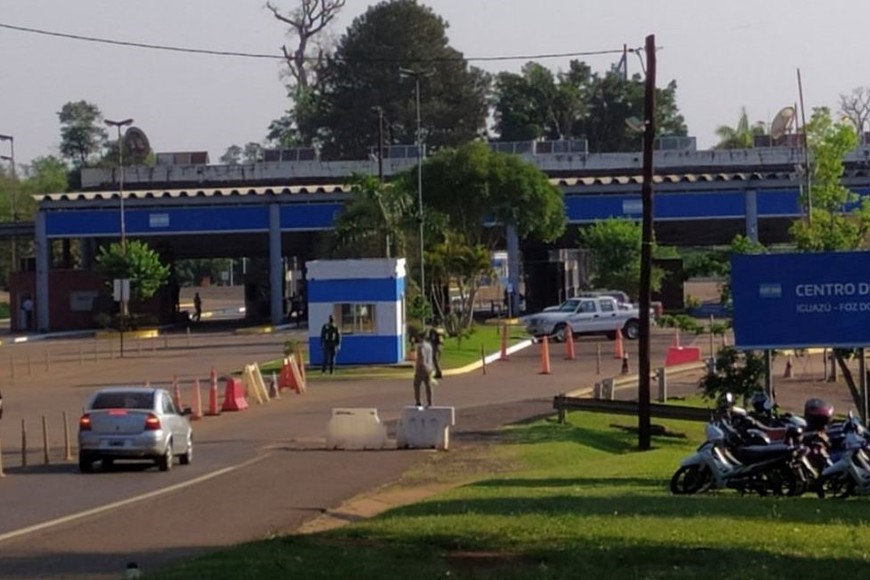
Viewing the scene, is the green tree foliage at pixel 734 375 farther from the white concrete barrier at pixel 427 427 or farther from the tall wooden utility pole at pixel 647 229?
the white concrete barrier at pixel 427 427

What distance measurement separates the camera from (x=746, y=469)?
20609 mm

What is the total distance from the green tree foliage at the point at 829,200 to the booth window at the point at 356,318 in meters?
16.5

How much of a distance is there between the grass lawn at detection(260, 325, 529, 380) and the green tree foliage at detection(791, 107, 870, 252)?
15748mm

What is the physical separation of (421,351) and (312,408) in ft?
16.7

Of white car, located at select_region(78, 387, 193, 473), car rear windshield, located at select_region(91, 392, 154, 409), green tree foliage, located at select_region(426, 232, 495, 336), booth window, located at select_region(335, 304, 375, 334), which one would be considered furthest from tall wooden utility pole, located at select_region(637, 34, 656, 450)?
green tree foliage, located at select_region(426, 232, 495, 336)

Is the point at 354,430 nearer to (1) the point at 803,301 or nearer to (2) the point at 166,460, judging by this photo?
(2) the point at 166,460

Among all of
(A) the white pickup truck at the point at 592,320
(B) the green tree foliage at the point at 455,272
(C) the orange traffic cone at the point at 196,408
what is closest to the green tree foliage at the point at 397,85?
(B) the green tree foliage at the point at 455,272

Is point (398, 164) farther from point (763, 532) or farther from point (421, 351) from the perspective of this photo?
point (763, 532)

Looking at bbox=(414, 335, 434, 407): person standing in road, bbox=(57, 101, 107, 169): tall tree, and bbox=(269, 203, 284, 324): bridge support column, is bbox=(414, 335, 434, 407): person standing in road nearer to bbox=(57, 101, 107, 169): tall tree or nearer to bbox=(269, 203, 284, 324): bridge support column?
bbox=(269, 203, 284, 324): bridge support column

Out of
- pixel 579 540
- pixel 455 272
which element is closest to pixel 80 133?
pixel 455 272

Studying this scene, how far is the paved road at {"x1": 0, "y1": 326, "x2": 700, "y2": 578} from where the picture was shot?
17094mm

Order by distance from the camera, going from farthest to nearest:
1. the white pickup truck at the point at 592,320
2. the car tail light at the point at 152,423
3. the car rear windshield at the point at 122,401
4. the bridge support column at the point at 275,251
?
1. the bridge support column at the point at 275,251
2. the white pickup truck at the point at 592,320
3. the car rear windshield at the point at 122,401
4. the car tail light at the point at 152,423

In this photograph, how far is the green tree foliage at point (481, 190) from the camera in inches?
2906

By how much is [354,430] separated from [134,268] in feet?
171
